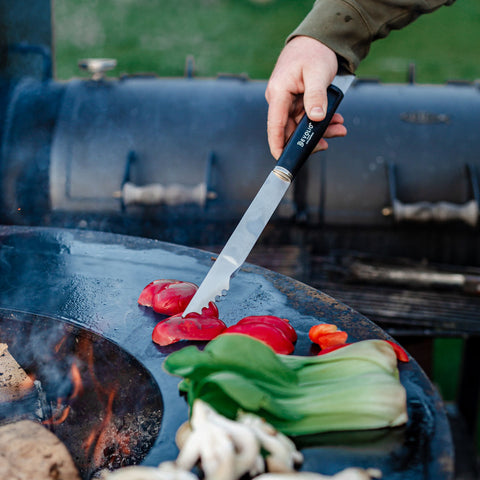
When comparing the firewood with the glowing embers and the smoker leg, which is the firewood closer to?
the glowing embers

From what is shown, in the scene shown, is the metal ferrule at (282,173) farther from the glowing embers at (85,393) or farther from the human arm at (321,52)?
the glowing embers at (85,393)

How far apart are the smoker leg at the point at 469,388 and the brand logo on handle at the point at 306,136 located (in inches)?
120

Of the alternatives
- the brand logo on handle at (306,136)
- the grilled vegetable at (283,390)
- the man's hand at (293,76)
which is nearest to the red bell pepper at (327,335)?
the grilled vegetable at (283,390)

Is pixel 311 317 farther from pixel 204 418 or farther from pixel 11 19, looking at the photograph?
pixel 11 19

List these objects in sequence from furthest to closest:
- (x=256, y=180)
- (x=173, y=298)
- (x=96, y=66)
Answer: (x=96, y=66) < (x=256, y=180) < (x=173, y=298)

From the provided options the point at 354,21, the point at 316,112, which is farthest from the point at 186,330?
the point at 354,21

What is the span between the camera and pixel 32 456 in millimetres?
1660

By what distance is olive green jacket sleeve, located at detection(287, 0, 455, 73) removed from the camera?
2.27 m

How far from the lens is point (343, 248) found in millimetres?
4250

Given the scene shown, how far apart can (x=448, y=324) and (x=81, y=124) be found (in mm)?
3089

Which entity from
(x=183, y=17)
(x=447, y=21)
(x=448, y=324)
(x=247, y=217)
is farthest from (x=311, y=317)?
(x=447, y=21)

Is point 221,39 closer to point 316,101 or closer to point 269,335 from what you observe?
point 316,101

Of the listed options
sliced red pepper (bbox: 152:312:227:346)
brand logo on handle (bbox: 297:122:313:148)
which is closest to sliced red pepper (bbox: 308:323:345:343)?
sliced red pepper (bbox: 152:312:227:346)

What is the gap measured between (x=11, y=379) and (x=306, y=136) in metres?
1.54
